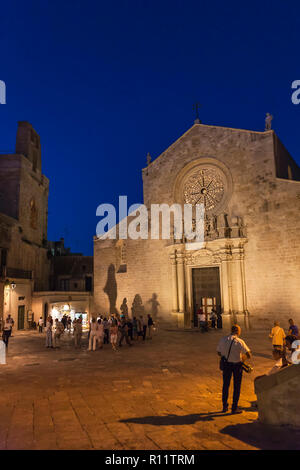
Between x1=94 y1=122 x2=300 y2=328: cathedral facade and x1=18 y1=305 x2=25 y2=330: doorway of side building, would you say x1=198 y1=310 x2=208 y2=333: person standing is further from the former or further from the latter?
x1=18 y1=305 x2=25 y2=330: doorway of side building

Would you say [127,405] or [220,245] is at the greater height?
[220,245]

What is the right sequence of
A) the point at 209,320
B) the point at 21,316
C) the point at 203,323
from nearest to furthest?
the point at 203,323 → the point at 209,320 → the point at 21,316

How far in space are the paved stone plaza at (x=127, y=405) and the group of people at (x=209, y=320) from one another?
6.44 m

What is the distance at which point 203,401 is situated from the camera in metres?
6.71

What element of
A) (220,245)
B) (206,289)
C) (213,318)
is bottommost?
(213,318)

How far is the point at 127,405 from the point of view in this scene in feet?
21.3

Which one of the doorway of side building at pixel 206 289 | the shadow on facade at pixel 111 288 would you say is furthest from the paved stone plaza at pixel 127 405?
the shadow on facade at pixel 111 288

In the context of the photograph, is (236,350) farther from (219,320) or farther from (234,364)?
(219,320)

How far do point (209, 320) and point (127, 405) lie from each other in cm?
1449

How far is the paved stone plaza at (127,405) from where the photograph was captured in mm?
4770

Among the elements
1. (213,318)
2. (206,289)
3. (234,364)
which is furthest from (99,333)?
(206,289)

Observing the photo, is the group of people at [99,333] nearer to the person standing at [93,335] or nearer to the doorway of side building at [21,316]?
the person standing at [93,335]

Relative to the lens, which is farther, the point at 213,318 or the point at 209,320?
the point at 209,320

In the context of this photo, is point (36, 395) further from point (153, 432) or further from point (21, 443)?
point (153, 432)
